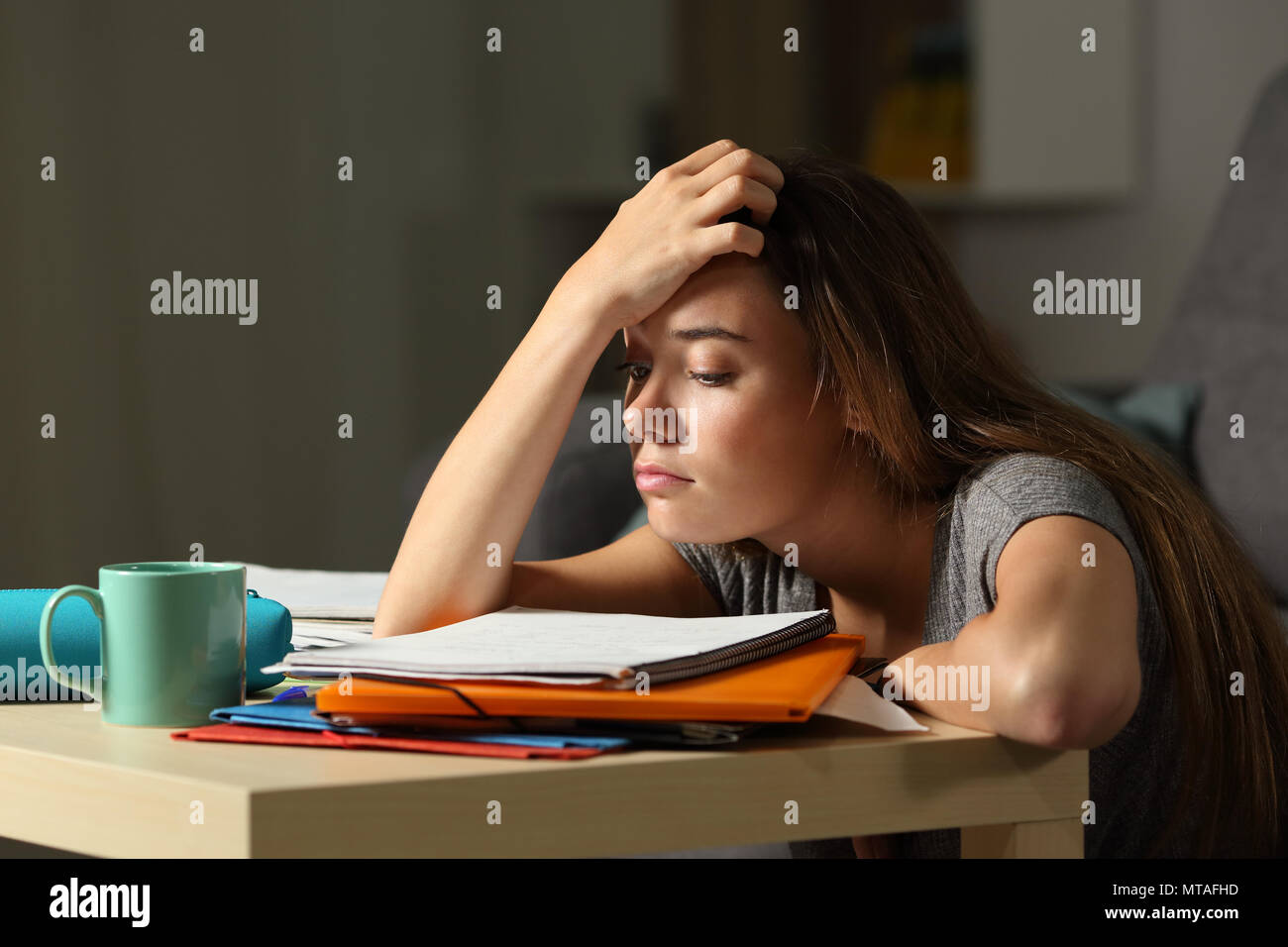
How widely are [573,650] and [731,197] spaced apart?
363 millimetres

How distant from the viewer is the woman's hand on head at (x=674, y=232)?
910 millimetres

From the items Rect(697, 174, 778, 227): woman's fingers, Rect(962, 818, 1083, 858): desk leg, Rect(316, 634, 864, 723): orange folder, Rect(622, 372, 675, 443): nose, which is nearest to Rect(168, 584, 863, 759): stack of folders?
Rect(316, 634, 864, 723): orange folder

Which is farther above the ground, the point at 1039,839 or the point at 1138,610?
the point at 1138,610

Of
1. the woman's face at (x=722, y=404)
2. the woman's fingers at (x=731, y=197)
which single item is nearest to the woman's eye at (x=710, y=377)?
the woman's face at (x=722, y=404)

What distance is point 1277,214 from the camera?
5.48 feet

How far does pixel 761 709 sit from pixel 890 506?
417 mm

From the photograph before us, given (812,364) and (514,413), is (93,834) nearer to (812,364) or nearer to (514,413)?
(514,413)

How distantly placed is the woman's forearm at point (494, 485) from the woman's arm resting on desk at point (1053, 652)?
0.32 m

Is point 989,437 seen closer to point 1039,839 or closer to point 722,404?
point 722,404

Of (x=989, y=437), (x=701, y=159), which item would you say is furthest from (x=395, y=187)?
(x=989, y=437)

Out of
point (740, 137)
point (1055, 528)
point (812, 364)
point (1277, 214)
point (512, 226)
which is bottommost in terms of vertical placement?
point (1055, 528)

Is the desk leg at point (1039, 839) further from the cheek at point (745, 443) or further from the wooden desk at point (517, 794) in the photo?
the cheek at point (745, 443)

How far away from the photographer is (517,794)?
1.95ft

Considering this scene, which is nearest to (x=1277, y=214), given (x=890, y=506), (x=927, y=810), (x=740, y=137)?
(x=890, y=506)
